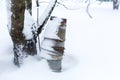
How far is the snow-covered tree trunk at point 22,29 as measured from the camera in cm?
465

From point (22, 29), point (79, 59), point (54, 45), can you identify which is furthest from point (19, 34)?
point (79, 59)

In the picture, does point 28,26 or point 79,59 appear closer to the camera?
point 28,26

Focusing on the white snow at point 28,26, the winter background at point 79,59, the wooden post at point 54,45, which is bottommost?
the winter background at point 79,59

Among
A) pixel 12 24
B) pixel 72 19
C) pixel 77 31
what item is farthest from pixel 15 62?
Answer: pixel 72 19

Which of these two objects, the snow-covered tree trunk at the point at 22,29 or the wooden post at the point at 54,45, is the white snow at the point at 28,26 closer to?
the snow-covered tree trunk at the point at 22,29

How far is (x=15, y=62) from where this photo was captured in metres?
4.74

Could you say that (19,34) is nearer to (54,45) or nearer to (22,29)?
(22,29)

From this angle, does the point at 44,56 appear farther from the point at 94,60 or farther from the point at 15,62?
the point at 94,60

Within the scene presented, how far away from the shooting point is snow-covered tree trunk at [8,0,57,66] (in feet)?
15.3

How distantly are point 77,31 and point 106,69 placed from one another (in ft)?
5.80

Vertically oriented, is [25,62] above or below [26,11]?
below

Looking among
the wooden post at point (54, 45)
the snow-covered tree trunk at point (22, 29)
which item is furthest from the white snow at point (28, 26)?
the wooden post at point (54, 45)

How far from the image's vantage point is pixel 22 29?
4.75 metres

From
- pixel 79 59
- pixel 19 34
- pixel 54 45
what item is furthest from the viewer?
pixel 79 59
